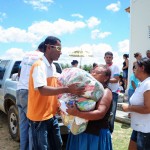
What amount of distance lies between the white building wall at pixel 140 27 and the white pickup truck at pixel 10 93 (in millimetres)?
4012

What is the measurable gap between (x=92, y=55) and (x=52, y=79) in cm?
1577

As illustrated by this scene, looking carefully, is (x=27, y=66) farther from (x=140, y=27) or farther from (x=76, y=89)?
(x=140, y=27)

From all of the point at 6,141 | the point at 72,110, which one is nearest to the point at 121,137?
the point at 6,141

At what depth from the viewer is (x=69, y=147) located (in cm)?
282

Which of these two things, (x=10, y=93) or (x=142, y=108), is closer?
(x=142, y=108)

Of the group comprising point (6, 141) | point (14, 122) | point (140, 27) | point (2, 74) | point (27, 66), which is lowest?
point (6, 141)

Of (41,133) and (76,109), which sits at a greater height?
(76,109)

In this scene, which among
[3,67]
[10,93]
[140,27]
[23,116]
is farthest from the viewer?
[140,27]

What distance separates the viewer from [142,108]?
2.94 m

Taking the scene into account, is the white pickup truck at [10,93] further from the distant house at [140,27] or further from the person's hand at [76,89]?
the distant house at [140,27]

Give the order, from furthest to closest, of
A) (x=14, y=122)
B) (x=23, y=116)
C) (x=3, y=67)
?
(x=3, y=67), (x=14, y=122), (x=23, y=116)

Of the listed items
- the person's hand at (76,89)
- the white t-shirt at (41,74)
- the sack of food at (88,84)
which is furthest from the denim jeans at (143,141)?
the white t-shirt at (41,74)

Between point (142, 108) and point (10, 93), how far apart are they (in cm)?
345

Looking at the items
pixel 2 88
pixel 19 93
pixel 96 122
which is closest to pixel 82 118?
pixel 96 122
